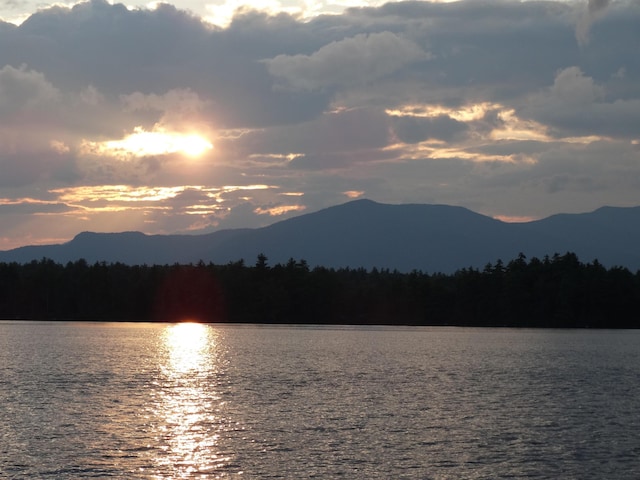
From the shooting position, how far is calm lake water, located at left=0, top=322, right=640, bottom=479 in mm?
43188

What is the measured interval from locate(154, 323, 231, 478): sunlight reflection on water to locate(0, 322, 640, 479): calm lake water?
134 millimetres

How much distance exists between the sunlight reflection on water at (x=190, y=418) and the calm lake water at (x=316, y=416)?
0.13m

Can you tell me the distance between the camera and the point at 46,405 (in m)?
62.6

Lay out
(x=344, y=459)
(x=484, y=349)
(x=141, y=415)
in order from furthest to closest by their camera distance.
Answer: (x=484, y=349)
(x=141, y=415)
(x=344, y=459)

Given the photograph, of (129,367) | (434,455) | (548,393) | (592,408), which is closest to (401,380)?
(548,393)

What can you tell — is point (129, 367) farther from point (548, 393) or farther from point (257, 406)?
point (548, 393)

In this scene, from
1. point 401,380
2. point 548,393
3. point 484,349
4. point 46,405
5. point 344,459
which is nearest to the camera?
point 344,459

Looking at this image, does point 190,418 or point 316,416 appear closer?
point 190,418

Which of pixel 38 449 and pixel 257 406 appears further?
pixel 257 406

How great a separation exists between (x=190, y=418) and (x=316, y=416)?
26.6 ft

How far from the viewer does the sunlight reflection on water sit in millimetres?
43259

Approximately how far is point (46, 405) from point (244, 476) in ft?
88.8

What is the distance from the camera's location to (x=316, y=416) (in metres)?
58.8

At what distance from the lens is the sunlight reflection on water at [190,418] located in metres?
43.3
